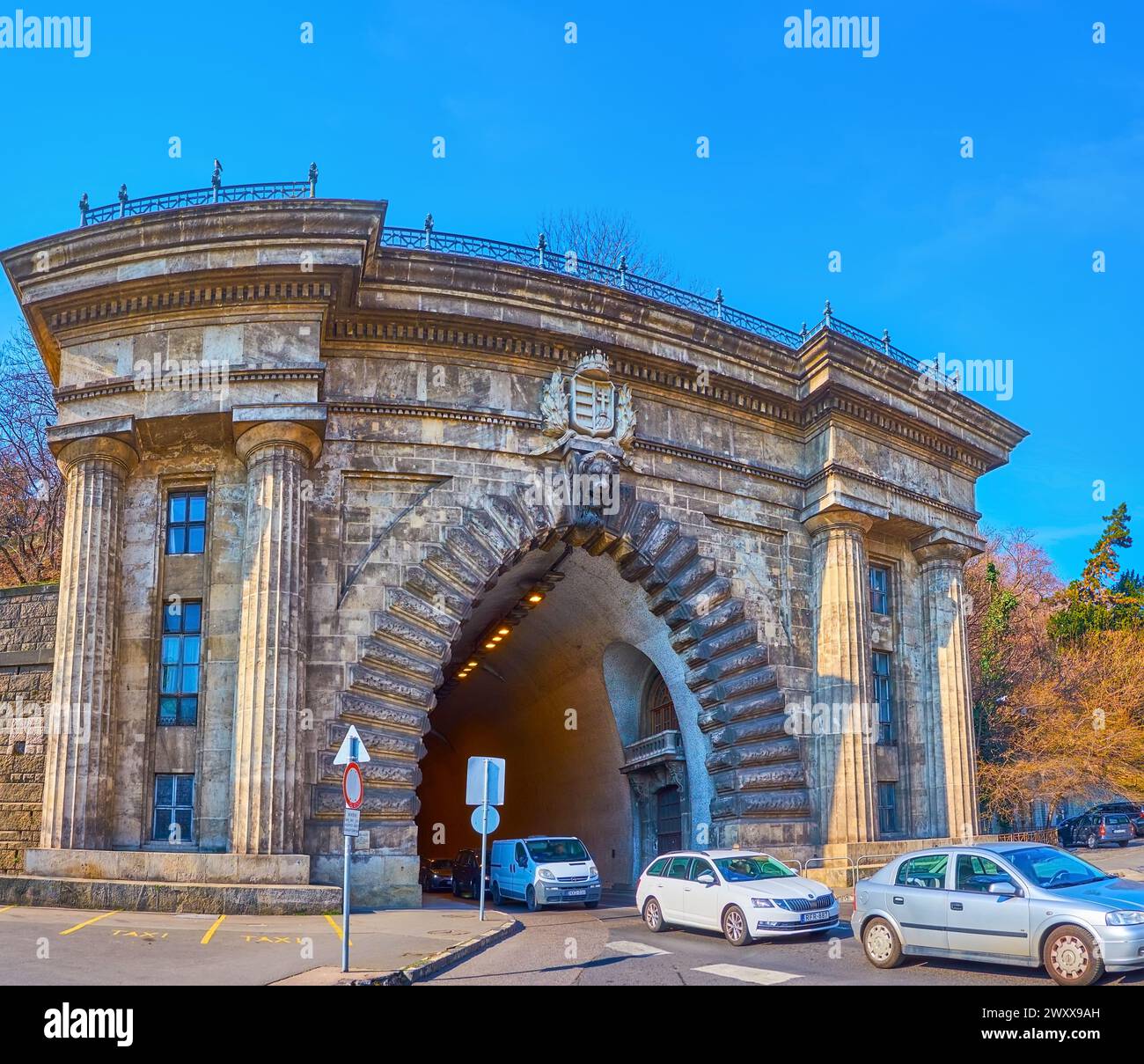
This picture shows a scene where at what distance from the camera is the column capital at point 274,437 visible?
21094mm

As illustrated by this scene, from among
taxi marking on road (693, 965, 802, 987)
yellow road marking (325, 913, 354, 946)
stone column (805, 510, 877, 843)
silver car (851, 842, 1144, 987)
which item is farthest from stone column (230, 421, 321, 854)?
stone column (805, 510, 877, 843)

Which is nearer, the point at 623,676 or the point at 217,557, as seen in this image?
the point at 217,557

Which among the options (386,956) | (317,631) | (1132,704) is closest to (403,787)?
(317,631)

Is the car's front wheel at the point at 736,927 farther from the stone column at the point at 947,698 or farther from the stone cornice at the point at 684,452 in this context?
the stone column at the point at 947,698

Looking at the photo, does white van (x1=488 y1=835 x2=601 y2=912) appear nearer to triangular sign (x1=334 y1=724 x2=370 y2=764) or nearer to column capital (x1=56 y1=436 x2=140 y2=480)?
triangular sign (x1=334 y1=724 x2=370 y2=764)

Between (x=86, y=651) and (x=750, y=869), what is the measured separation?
39.1 ft

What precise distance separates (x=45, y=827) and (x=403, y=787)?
6044 mm

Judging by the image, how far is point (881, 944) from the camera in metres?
14.4

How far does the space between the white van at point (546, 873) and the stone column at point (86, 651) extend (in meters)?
8.56

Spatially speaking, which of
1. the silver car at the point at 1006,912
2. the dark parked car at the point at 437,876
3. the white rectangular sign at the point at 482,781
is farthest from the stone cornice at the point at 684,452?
the dark parked car at the point at 437,876

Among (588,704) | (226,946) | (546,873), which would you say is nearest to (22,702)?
(226,946)

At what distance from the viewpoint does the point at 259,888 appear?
60.1 feet

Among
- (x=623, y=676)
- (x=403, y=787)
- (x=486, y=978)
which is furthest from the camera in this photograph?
(x=623, y=676)
